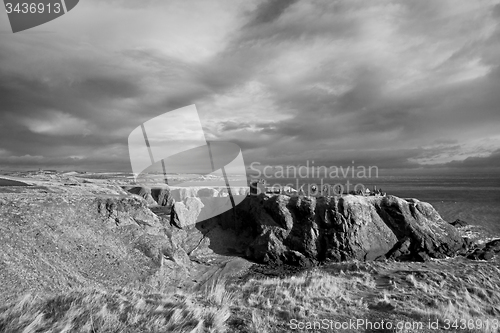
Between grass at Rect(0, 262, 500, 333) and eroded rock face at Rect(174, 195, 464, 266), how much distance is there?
4370mm

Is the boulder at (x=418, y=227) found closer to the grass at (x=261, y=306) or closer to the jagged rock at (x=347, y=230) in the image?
the jagged rock at (x=347, y=230)

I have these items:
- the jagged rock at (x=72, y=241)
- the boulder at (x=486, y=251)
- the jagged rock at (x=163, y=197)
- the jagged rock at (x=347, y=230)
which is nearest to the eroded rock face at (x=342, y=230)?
the jagged rock at (x=347, y=230)

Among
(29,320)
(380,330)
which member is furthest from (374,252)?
(29,320)

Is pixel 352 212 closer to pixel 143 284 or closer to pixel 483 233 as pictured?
pixel 143 284

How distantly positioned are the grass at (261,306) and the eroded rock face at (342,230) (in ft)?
14.3

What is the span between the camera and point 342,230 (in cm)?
1862

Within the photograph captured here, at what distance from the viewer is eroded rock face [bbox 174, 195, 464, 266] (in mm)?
18266

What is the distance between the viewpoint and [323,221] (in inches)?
763

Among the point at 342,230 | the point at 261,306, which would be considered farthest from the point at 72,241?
the point at 342,230

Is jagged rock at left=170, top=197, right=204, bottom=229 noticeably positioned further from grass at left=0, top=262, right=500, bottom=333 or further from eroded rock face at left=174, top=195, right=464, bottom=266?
grass at left=0, top=262, right=500, bottom=333

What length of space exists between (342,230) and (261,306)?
494 inches

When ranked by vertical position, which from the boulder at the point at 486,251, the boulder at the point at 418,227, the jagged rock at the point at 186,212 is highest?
the jagged rock at the point at 186,212

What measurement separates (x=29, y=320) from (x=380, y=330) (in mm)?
7186

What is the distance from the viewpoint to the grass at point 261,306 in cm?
486
